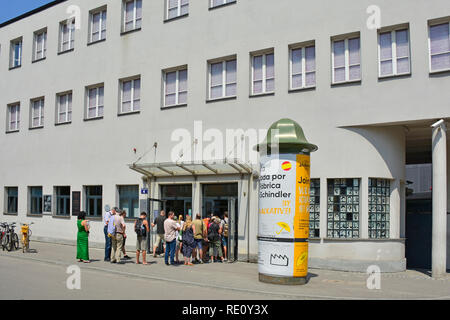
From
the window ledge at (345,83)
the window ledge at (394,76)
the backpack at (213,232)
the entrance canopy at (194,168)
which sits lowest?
the backpack at (213,232)

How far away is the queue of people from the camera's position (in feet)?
49.2

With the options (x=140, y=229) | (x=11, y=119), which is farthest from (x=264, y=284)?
(x=11, y=119)

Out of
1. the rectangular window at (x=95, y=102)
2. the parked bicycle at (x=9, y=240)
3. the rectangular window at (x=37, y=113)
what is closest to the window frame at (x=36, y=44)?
the rectangular window at (x=37, y=113)

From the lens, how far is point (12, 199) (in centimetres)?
2620

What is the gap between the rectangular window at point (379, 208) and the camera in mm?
15133

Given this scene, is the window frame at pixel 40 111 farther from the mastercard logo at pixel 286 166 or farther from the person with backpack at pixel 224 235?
the mastercard logo at pixel 286 166

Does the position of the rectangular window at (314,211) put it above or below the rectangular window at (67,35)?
below

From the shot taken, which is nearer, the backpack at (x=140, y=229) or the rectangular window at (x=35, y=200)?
the backpack at (x=140, y=229)

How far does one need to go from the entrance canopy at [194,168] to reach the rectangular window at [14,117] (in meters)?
11.2

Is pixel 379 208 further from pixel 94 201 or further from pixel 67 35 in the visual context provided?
pixel 67 35

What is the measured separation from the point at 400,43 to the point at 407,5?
1.09 meters

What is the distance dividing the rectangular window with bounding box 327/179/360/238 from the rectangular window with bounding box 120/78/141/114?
9283 millimetres

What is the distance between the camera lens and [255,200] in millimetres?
16703
